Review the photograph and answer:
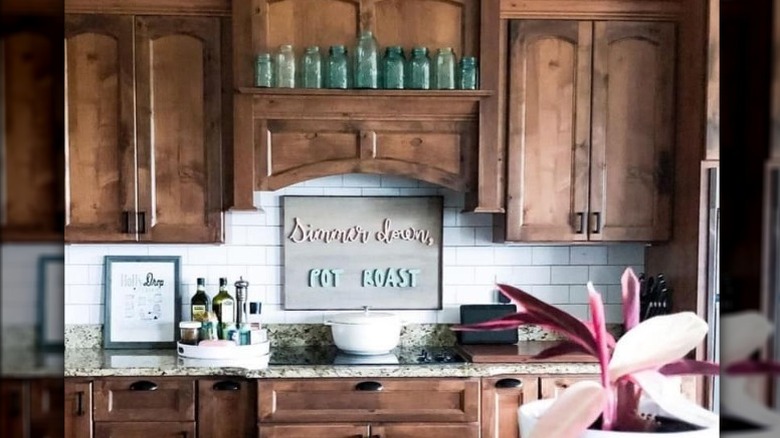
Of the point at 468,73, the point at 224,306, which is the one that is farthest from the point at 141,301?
the point at 468,73

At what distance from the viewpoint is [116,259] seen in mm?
3336

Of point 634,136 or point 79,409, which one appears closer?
point 79,409

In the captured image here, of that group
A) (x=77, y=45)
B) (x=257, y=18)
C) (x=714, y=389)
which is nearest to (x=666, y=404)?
(x=714, y=389)

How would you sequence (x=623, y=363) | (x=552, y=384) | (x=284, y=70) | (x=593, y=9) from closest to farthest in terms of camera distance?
(x=623, y=363) < (x=552, y=384) < (x=284, y=70) < (x=593, y=9)

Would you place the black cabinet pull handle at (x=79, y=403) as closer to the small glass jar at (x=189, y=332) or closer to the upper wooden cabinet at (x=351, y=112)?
the small glass jar at (x=189, y=332)

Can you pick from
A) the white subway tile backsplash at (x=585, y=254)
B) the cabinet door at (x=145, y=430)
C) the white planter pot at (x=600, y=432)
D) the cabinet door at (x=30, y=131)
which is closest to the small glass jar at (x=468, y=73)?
the white subway tile backsplash at (x=585, y=254)

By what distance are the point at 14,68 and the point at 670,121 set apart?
3276mm

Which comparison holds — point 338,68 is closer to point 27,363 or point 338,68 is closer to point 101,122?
point 101,122

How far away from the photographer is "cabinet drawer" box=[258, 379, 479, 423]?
284cm

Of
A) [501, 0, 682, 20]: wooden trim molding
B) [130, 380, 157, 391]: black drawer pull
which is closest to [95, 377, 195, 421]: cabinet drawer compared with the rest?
[130, 380, 157, 391]: black drawer pull

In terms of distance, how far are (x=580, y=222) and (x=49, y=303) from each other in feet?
10.2

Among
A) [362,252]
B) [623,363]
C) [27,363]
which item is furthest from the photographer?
[362,252]

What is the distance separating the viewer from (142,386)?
9.35ft

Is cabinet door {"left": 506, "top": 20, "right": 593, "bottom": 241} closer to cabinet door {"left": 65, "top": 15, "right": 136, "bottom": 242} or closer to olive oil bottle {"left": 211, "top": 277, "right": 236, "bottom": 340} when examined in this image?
olive oil bottle {"left": 211, "top": 277, "right": 236, "bottom": 340}
